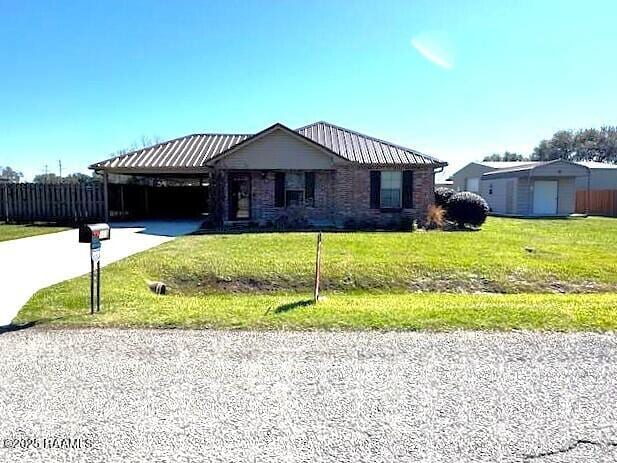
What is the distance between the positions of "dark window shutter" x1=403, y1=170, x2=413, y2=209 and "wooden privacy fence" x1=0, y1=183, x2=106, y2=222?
13.8 m

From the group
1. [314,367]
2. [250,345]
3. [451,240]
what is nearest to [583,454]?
[314,367]

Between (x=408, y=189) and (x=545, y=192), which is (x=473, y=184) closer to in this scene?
(x=545, y=192)

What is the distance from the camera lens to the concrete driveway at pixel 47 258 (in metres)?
7.38

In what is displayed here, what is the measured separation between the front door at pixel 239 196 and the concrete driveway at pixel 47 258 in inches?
102

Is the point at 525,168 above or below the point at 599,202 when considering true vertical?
above

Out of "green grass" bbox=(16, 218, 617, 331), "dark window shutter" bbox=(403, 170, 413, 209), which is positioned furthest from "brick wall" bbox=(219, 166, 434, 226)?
"green grass" bbox=(16, 218, 617, 331)

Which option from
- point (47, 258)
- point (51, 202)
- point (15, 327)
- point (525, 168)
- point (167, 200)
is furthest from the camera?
point (525, 168)

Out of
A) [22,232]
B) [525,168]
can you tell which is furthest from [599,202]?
[22,232]

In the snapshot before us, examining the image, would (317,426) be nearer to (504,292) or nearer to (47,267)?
(504,292)

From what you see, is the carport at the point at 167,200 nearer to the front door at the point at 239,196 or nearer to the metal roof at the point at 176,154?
the metal roof at the point at 176,154

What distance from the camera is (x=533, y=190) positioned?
29.9 m

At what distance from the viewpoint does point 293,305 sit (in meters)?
6.79

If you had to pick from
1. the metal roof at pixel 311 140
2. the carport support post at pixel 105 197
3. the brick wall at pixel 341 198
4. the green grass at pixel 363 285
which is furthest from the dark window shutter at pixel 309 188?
the carport support post at pixel 105 197

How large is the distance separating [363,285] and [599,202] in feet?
102
